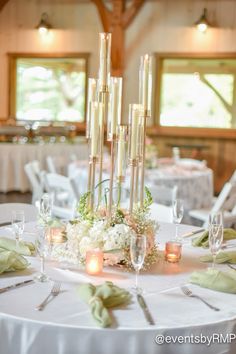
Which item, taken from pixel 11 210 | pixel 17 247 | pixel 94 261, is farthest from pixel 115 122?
pixel 11 210

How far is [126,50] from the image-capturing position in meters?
9.93

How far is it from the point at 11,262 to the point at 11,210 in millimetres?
1168

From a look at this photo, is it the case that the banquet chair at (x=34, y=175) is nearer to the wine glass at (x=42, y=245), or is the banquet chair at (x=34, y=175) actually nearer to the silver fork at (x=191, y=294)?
the wine glass at (x=42, y=245)

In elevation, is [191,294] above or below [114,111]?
below

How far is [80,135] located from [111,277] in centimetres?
852

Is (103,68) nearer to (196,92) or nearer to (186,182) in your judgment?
(186,182)

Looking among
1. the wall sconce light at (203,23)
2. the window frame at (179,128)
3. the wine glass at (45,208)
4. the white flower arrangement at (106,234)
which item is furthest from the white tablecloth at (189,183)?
the wall sconce light at (203,23)

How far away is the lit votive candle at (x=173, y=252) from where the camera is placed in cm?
211

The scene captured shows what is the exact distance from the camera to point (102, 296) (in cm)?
163

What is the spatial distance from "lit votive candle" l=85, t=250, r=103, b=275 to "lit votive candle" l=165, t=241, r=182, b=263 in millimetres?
326

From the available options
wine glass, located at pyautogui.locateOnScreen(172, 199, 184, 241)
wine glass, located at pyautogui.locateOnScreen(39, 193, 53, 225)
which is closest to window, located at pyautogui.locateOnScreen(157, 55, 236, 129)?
wine glass, located at pyautogui.locateOnScreen(172, 199, 184, 241)

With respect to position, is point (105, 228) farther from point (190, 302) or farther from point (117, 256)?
point (190, 302)

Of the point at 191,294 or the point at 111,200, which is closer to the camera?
the point at 191,294

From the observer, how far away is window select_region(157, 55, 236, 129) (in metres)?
9.48
